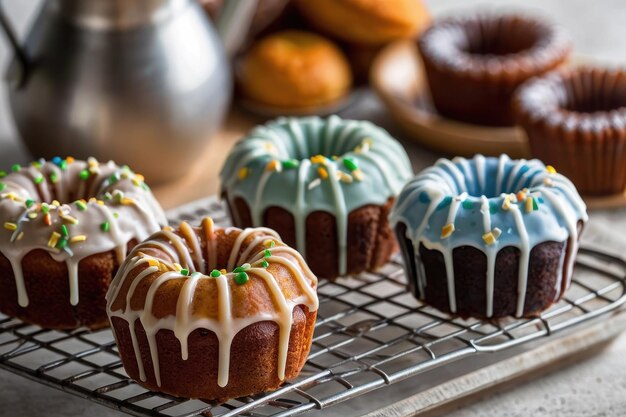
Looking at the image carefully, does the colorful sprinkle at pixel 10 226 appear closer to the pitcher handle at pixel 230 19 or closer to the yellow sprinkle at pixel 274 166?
the yellow sprinkle at pixel 274 166

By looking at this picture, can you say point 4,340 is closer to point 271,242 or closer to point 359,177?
point 271,242

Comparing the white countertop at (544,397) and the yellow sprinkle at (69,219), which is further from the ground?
the yellow sprinkle at (69,219)

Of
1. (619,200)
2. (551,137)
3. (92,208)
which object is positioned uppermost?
(92,208)

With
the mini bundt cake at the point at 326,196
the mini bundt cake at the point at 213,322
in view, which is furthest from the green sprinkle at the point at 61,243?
the mini bundt cake at the point at 326,196

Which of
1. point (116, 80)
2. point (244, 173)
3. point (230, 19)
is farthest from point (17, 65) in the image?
point (244, 173)

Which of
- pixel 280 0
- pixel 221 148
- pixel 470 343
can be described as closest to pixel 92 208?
pixel 470 343

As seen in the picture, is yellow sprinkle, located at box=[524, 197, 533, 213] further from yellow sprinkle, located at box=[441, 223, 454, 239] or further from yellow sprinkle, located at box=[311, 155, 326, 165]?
yellow sprinkle, located at box=[311, 155, 326, 165]

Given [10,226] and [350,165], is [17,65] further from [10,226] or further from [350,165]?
[350,165]
